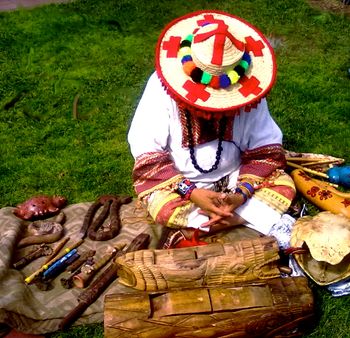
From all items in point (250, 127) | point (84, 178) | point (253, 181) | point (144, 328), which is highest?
point (250, 127)

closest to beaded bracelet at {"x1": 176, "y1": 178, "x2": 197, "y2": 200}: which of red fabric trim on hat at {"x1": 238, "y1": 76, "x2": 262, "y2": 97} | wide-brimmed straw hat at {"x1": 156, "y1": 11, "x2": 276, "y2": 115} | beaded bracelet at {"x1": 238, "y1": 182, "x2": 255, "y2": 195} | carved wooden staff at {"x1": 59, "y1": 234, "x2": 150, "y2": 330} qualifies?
beaded bracelet at {"x1": 238, "y1": 182, "x2": 255, "y2": 195}

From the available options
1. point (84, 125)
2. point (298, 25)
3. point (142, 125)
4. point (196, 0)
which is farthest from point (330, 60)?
point (142, 125)

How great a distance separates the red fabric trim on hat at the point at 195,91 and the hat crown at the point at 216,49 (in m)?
0.11

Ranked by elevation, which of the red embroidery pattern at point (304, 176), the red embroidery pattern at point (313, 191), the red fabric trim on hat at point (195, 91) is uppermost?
the red fabric trim on hat at point (195, 91)

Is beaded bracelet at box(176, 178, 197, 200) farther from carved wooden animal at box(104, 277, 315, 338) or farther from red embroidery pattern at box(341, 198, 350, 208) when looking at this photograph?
red embroidery pattern at box(341, 198, 350, 208)

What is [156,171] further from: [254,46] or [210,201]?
[254,46]

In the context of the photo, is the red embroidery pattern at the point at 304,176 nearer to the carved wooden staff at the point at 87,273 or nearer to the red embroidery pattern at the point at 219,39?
the red embroidery pattern at the point at 219,39

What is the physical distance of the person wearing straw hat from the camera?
128 inches

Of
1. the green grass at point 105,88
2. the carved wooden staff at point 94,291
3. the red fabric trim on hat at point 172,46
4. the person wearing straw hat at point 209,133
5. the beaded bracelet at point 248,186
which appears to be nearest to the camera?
the person wearing straw hat at point 209,133

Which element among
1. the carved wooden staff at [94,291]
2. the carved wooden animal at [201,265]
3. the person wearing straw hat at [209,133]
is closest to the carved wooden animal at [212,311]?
the carved wooden animal at [201,265]

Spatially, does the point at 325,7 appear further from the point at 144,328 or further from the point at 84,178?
the point at 144,328

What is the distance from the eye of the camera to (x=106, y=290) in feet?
12.0

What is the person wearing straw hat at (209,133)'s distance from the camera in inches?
128

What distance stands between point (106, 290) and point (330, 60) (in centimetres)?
433
